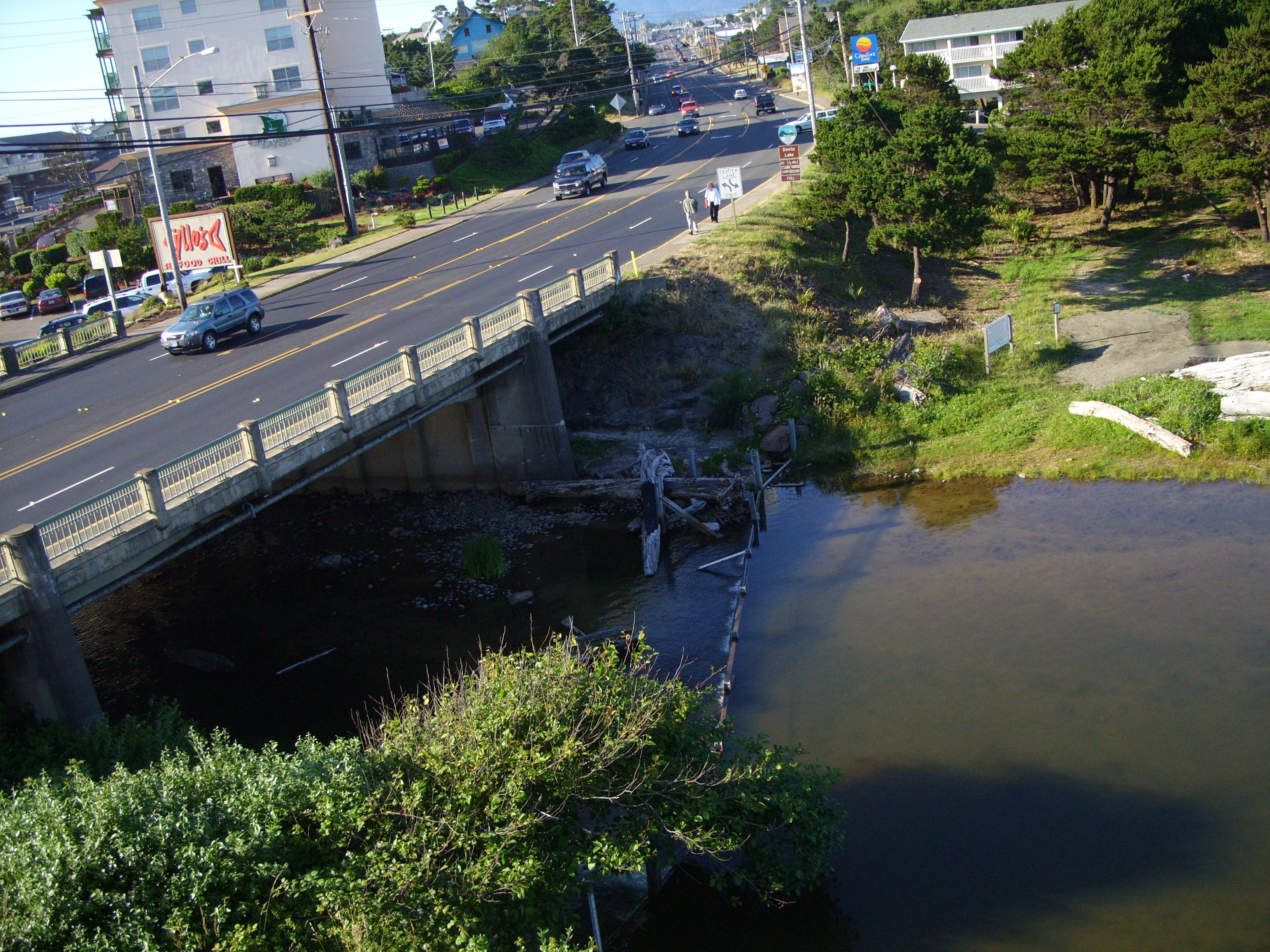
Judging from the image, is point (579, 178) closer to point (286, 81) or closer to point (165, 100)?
point (286, 81)

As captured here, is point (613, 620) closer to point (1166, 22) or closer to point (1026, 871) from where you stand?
point (1026, 871)

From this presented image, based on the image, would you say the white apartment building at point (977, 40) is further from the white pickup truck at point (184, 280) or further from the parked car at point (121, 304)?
the parked car at point (121, 304)

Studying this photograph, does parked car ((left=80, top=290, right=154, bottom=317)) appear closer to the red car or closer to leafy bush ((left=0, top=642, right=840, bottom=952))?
the red car

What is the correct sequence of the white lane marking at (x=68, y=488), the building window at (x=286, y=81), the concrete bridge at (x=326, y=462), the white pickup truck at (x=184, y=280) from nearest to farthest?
the concrete bridge at (x=326, y=462), the white lane marking at (x=68, y=488), the white pickup truck at (x=184, y=280), the building window at (x=286, y=81)

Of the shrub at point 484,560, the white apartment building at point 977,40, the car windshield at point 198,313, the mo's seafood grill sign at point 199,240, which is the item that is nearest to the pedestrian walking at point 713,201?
the mo's seafood grill sign at point 199,240

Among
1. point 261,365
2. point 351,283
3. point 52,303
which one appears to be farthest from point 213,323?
point 52,303
